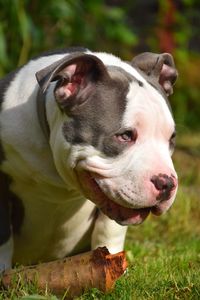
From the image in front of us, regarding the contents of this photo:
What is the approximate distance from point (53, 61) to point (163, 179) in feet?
3.08

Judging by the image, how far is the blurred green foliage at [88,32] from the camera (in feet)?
22.0

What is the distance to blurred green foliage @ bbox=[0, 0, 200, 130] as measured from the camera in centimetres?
671

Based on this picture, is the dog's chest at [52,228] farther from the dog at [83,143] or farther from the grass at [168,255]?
the grass at [168,255]

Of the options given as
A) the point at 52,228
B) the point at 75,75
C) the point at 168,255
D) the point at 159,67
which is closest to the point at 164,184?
the point at 75,75

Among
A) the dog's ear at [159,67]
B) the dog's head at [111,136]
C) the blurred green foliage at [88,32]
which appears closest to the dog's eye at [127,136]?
the dog's head at [111,136]

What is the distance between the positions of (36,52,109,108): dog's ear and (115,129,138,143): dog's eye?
0.24 metres

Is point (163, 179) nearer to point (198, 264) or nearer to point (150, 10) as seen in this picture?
point (198, 264)

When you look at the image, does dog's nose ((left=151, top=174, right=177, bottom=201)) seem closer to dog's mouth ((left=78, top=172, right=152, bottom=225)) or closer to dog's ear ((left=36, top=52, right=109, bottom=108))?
dog's mouth ((left=78, top=172, right=152, bottom=225))

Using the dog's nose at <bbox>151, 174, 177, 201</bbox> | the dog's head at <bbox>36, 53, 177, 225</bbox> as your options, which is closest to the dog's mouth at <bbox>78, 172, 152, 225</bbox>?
the dog's head at <bbox>36, 53, 177, 225</bbox>

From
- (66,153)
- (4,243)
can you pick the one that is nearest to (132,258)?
(4,243)

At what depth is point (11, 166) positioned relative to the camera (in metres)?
4.14

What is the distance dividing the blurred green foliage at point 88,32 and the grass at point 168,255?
4.22ft

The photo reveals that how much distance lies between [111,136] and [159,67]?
2.08 feet

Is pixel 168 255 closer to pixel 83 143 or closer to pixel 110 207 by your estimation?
pixel 110 207
